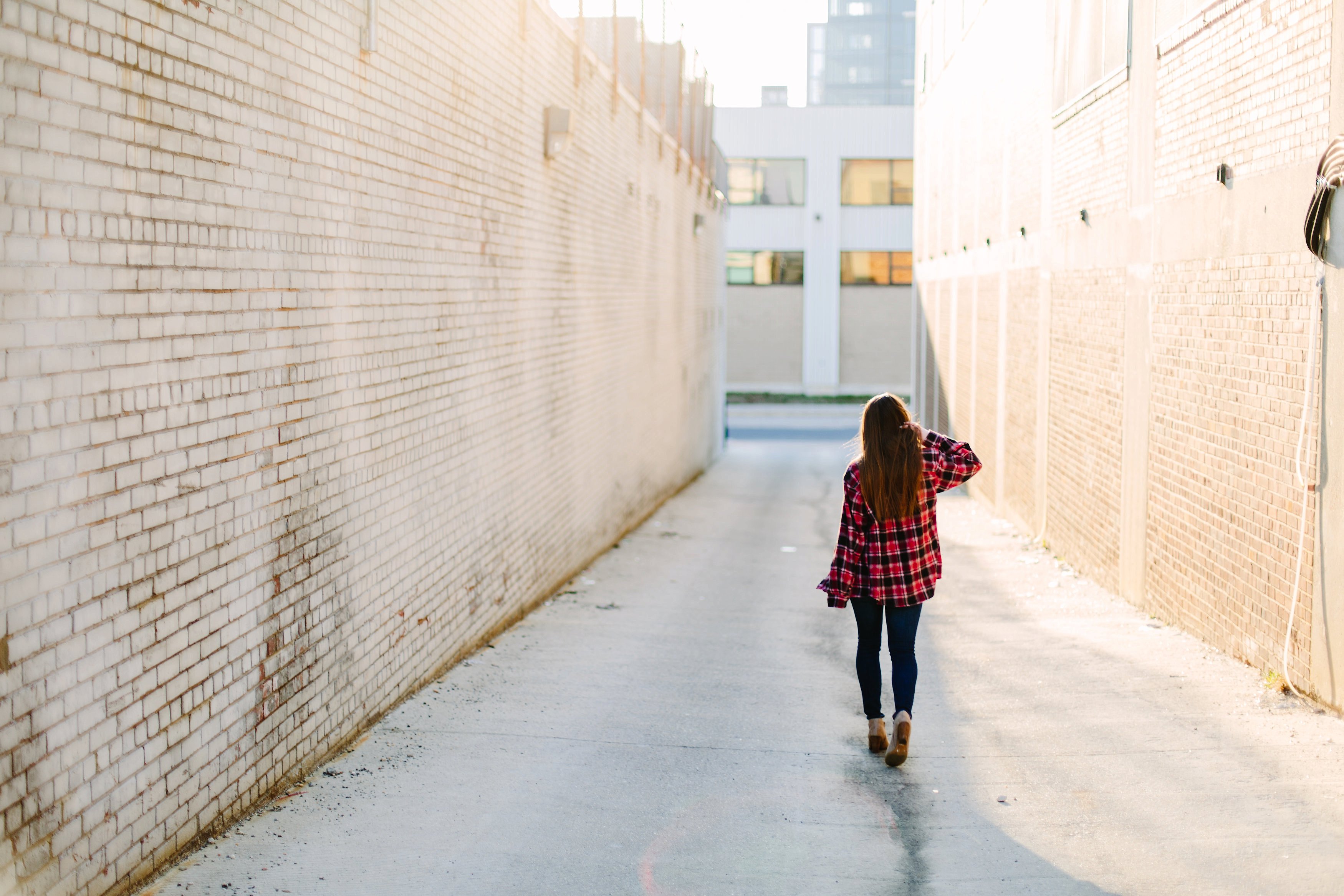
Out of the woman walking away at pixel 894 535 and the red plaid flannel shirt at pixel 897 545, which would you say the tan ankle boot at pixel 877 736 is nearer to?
the woman walking away at pixel 894 535

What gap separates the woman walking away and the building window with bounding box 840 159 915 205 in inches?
1474

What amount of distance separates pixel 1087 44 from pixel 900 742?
836 centimetres

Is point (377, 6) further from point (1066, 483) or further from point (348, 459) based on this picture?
point (1066, 483)

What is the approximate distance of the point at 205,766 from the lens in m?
4.46

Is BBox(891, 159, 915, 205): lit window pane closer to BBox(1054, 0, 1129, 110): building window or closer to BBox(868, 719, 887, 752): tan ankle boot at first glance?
BBox(1054, 0, 1129, 110): building window

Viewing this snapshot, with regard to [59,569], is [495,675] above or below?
below

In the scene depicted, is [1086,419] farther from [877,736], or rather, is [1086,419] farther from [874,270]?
[874,270]

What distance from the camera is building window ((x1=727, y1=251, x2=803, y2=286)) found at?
4222cm

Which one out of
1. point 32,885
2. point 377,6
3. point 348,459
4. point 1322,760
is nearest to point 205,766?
point 32,885

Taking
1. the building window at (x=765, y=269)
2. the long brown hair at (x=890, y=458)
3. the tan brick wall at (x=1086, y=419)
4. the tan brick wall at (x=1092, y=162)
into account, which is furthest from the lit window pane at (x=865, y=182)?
the long brown hair at (x=890, y=458)

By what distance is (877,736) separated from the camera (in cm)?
580

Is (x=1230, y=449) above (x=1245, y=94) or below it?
below

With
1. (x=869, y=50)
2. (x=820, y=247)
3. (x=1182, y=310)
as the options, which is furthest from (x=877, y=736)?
(x=869, y=50)

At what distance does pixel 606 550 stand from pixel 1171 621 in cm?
638
